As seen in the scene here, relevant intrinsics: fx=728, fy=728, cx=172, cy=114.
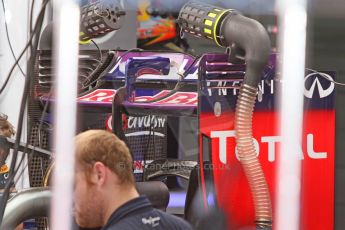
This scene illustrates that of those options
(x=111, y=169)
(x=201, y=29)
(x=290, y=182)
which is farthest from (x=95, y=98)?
(x=290, y=182)

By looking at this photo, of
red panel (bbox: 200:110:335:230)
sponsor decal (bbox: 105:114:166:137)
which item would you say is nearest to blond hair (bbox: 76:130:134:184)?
red panel (bbox: 200:110:335:230)

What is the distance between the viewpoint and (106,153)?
1876mm

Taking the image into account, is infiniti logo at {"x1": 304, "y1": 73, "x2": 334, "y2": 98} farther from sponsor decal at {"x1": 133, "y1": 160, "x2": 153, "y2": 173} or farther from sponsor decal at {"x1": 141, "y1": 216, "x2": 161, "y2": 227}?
sponsor decal at {"x1": 141, "y1": 216, "x2": 161, "y2": 227}

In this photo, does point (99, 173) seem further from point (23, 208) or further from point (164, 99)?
point (164, 99)

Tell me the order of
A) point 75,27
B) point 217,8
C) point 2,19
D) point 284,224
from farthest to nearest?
point 2,19, point 217,8, point 75,27, point 284,224

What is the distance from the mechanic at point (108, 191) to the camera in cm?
178

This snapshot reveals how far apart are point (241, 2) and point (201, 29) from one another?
0.20 meters

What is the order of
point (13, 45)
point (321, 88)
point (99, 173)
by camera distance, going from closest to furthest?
1. point (99, 173)
2. point (321, 88)
3. point (13, 45)

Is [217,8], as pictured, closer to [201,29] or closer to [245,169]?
[201,29]

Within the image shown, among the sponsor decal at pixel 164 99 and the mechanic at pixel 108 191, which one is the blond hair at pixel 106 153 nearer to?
the mechanic at pixel 108 191

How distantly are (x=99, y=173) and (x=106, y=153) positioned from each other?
6 cm

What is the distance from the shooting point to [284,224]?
1528 mm

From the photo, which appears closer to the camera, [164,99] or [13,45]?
[164,99]

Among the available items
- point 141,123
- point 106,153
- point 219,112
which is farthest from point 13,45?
point 106,153
